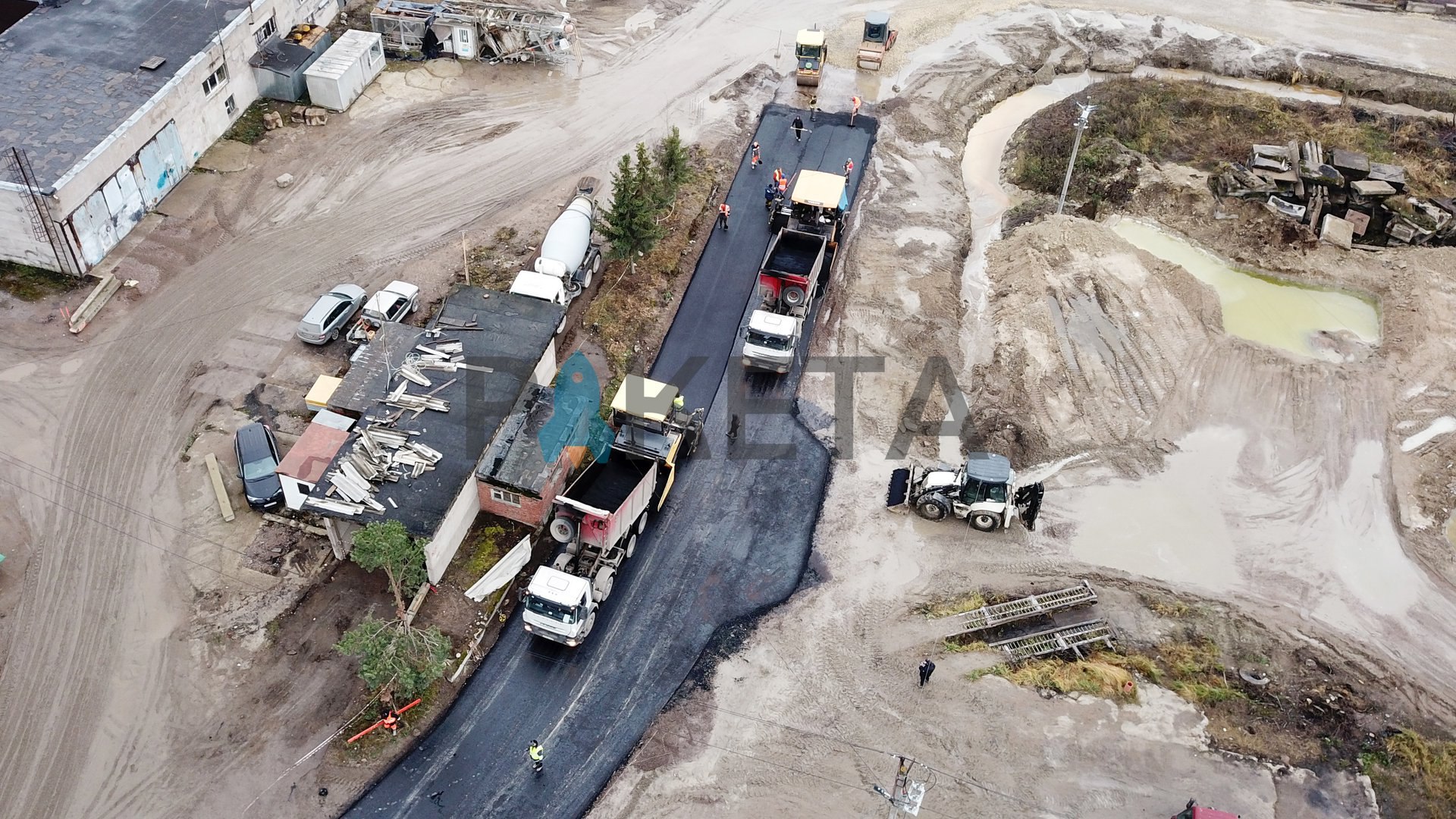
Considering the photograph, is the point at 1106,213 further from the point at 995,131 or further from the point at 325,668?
the point at 325,668

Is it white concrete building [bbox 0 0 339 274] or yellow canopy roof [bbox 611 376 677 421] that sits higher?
white concrete building [bbox 0 0 339 274]

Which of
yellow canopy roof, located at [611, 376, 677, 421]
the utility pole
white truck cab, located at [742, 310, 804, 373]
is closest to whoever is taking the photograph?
yellow canopy roof, located at [611, 376, 677, 421]

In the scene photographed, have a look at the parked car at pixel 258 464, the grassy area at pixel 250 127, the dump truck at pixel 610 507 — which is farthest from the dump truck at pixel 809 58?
the parked car at pixel 258 464

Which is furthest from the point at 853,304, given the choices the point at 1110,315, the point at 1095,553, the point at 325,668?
the point at 325,668

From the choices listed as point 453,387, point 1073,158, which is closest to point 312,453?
point 453,387

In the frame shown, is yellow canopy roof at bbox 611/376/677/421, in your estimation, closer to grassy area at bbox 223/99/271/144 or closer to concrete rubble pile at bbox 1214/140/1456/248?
grassy area at bbox 223/99/271/144

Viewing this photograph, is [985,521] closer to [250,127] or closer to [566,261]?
[566,261]

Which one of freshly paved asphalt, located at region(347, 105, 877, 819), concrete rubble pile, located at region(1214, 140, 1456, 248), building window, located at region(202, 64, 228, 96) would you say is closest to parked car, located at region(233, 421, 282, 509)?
freshly paved asphalt, located at region(347, 105, 877, 819)
